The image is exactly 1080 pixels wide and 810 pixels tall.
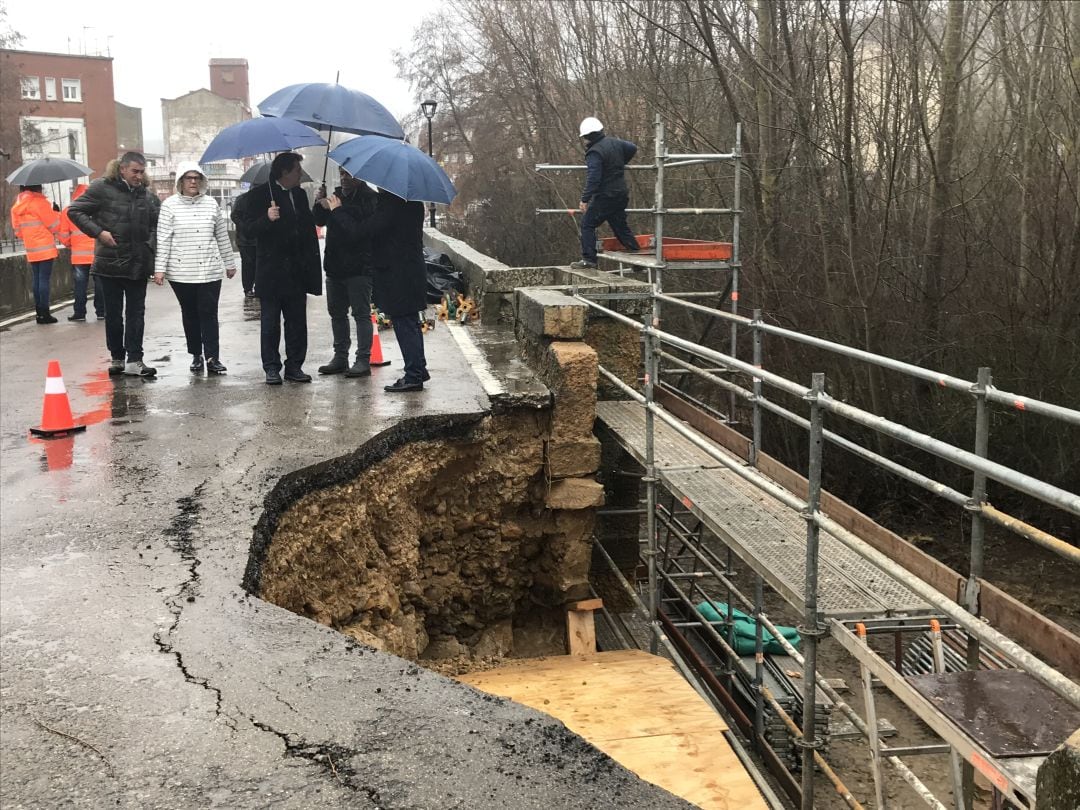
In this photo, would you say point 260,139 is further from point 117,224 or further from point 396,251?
point 117,224

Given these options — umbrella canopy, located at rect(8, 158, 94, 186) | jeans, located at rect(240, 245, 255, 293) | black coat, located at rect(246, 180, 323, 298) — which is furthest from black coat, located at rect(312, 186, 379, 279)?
umbrella canopy, located at rect(8, 158, 94, 186)

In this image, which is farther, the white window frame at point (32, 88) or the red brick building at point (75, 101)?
the red brick building at point (75, 101)

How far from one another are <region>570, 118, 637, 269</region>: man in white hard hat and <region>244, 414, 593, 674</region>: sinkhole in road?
183 inches

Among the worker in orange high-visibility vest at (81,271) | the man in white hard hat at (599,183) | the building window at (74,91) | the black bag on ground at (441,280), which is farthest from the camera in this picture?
the building window at (74,91)

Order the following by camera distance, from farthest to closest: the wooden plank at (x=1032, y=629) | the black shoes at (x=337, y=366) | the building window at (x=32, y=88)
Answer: the building window at (x=32, y=88) < the black shoes at (x=337, y=366) < the wooden plank at (x=1032, y=629)

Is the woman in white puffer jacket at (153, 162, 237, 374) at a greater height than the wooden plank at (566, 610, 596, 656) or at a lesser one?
greater

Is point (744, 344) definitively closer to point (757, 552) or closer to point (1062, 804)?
point (757, 552)

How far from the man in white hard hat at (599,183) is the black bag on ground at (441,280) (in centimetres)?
299

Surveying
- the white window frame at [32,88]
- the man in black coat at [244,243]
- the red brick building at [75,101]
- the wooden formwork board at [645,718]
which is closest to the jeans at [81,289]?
the man in black coat at [244,243]

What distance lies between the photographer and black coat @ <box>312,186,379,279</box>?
8.44 m

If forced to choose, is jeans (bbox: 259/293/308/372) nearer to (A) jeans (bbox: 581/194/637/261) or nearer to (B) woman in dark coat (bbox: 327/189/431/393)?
(B) woman in dark coat (bbox: 327/189/431/393)

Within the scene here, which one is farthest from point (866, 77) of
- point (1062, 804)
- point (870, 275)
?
point (1062, 804)

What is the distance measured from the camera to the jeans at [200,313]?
9.26m

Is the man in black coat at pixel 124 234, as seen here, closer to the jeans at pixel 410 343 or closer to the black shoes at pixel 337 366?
the black shoes at pixel 337 366
